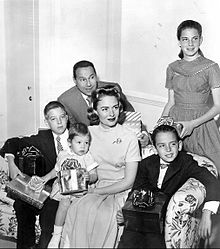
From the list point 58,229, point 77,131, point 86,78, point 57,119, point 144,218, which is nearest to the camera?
point 144,218

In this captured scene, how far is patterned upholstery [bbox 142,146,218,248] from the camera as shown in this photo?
8.94 feet

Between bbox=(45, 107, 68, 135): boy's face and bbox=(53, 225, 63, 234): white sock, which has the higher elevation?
bbox=(45, 107, 68, 135): boy's face

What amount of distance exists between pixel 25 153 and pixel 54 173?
0.70ft

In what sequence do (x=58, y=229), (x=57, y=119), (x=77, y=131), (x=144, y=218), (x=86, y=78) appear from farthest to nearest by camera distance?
(x=86, y=78) → (x=57, y=119) → (x=77, y=131) → (x=58, y=229) → (x=144, y=218)

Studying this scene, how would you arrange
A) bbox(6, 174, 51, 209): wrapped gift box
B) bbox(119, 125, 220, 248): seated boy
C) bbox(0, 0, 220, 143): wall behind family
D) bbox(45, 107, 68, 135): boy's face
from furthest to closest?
bbox(0, 0, 220, 143): wall behind family
bbox(45, 107, 68, 135): boy's face
bbox(6, 174, 51, 209): wrapped gift box
bbox(119, 125, 220, 248): seated boy

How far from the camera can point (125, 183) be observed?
293 cm

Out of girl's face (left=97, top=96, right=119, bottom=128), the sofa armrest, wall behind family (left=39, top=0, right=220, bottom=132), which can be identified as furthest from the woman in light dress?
wall behind family (left=39, top=0, right=220, bottom=132)

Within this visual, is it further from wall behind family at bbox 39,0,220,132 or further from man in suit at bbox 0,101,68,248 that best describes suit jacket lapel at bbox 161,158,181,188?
A: wall behind family at bbox 39,0,220,132

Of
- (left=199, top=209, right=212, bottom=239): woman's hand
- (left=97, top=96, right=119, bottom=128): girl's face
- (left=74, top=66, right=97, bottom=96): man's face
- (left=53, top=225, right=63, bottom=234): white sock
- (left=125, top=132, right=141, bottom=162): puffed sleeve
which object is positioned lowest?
(left=53, top=225, right=63, bottom=234): white sock

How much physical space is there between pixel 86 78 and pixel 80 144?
23.4 inches

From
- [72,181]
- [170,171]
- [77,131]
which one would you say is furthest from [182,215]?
[77,131]

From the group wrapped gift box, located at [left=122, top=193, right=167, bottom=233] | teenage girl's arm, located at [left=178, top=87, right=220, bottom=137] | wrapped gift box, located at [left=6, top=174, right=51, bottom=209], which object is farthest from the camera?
teenage girl's arm, located at [left=178, top=87, right=220, bottom=137]

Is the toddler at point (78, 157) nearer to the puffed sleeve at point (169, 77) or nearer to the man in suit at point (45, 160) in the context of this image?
the man in suit at point (45, 160)

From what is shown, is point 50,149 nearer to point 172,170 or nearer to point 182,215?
point 172,170
